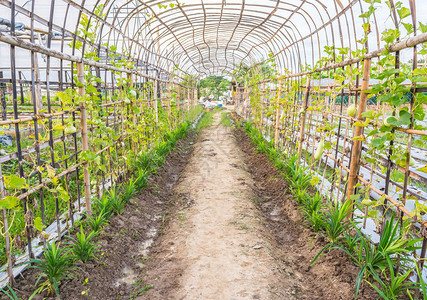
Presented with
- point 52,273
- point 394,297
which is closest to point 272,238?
point 394,297

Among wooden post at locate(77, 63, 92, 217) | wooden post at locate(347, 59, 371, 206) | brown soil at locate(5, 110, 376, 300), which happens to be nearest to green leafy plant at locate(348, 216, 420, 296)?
brown soil at locate(5, 110, 376, 300)

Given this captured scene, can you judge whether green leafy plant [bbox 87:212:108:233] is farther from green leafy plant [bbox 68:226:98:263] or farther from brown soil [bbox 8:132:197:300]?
green leafy plant [bbox 68:226:98:263]

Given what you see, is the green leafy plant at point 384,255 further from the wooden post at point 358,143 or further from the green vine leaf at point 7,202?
the green vine leaf at point 7,202

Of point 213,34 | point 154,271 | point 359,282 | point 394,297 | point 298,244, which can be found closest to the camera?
point 394,297

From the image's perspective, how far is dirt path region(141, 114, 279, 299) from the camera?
8.12ft

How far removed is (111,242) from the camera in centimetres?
302

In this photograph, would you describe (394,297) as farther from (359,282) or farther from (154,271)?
(154,271)

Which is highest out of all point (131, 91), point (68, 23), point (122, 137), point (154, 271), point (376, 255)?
point (68, 23)

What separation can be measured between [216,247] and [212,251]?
0.31ft

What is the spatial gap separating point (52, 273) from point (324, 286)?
84.8 inches

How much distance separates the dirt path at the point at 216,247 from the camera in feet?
8.12

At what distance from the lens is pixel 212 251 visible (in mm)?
3047

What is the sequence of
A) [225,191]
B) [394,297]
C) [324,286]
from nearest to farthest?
[394,297], [324,286], [225,191]

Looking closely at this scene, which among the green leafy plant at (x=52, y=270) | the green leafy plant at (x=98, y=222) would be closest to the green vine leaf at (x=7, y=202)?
the green leafy plant at (x=52, y=270)
